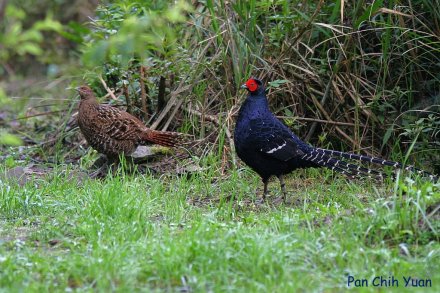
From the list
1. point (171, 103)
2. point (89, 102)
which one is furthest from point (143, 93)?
point (89, 102)

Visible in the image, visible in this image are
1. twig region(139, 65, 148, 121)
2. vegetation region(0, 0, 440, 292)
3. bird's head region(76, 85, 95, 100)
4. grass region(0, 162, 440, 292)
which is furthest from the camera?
twig region(139, 65, 148, 121)

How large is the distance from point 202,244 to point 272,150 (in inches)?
93.9

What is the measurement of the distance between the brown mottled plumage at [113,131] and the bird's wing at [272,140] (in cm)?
146

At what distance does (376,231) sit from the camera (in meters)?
4.64

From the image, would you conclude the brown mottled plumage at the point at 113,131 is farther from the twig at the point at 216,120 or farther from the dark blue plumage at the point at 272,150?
the dark blue plumage at the point at 272,150

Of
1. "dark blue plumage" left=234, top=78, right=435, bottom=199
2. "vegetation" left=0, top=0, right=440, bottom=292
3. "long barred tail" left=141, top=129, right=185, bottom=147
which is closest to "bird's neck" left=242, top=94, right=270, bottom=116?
"dark blue plumage" left=234, top=78, right=435, bottom=199

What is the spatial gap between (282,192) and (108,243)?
2329mm

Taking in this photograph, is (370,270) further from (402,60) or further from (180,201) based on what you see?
(402,60)

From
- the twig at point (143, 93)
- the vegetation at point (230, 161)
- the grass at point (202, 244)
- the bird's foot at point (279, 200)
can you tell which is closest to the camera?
the grass at point (202, 244)

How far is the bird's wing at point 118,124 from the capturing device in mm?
7684

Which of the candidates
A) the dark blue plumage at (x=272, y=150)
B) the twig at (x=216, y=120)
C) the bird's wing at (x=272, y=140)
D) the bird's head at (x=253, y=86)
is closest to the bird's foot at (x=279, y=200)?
the dark blue plumage at (x=272, y=150)

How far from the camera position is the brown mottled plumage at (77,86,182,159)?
769cm

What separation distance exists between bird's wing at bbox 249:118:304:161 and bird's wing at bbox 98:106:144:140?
65.4 inches

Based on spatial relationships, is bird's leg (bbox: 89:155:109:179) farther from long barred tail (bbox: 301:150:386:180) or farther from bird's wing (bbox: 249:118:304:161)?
long barred tail (bbox: 301:150:386:180)
